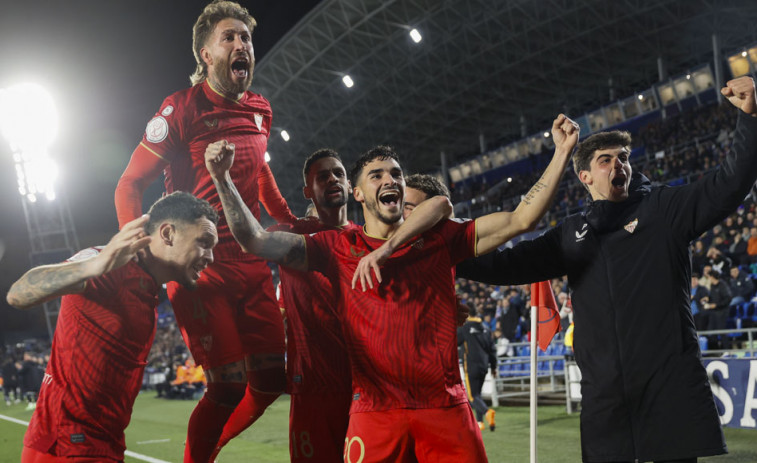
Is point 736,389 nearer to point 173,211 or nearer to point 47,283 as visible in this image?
point 173,211

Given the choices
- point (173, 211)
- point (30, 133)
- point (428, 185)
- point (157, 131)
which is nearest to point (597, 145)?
point (428, 185)

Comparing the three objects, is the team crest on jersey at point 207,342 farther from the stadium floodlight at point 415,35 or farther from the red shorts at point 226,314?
the stadium floodlight at point 415,35

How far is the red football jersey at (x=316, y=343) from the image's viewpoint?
13.9ft

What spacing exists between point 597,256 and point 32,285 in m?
2.95

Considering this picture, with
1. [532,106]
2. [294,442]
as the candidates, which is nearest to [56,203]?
[532,106]

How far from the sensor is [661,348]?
3.68m

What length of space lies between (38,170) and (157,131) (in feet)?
101

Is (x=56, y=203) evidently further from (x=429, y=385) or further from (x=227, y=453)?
(x=429, y=385)

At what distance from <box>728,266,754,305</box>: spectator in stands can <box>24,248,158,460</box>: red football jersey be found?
527 inches

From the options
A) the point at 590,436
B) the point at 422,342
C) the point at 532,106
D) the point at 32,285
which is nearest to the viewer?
the point at 32,285

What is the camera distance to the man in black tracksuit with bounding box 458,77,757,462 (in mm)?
3566

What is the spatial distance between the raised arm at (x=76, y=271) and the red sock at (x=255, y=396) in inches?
53.2

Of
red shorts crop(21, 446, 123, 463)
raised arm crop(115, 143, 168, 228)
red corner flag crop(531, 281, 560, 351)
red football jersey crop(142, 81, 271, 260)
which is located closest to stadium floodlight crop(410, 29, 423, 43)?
red corner flag crop(531, 281, 560, 351)

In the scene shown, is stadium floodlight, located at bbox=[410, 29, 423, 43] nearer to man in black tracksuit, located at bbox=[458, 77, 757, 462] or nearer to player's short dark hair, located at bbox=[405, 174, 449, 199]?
player's short dark hair, located at bbox=[405, 174, 449, 199]
